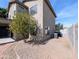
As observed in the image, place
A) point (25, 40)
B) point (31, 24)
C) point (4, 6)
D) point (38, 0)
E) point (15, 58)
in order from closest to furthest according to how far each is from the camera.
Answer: point (15, 58), point (4, 6), point (25, 40), point (31, 24), point (38, 0)

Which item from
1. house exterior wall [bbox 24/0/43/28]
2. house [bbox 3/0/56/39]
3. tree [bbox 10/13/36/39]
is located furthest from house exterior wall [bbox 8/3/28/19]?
house exterior wall [bbox 24/0/43/28]

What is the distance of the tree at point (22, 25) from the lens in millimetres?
7258

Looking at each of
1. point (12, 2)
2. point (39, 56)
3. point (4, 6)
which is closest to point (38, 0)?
point (12, 2)

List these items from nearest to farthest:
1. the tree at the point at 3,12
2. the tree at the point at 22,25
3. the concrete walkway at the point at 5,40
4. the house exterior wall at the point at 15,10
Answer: the tree at the point at 3,12 < the concrete walkway at the point at 5,40 < the house exterior wall at the point at 15,10 < the tree at the point at 22,25

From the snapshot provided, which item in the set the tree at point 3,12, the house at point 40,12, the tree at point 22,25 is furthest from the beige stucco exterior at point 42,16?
the tree at point 3,12

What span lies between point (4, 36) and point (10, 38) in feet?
1.01

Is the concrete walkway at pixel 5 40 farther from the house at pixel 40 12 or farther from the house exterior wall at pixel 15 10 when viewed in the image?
the house at pixel 40 12

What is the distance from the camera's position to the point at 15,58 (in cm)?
473

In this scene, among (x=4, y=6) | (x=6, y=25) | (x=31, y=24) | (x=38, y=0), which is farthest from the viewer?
(x=38, y=0)

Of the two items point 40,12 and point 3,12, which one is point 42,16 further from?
point 3,12

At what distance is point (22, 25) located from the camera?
765 centimetres

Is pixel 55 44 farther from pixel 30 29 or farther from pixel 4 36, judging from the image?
pixel 4 36

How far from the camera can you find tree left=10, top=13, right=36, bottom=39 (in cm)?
726

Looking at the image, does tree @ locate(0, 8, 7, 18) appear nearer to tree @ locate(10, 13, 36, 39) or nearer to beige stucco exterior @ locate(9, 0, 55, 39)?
tree @ locate(10, 13, 36, 39)
